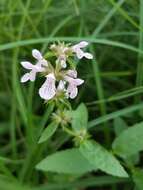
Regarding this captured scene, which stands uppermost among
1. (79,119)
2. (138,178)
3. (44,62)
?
(44,62)

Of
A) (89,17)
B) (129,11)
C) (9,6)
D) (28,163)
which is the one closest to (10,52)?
(9,6)

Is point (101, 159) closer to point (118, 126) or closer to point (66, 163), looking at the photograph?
point (66, 163)

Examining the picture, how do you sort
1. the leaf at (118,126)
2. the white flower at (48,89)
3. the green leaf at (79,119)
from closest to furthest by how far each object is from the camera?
the white flower at (48,89) → the green leaf at (79,119) → the leaf at (118,126)

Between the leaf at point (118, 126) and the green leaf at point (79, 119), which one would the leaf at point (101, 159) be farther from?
the leaf at point (118, 126)

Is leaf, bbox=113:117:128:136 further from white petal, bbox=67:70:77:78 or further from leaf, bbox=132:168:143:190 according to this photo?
white petal, bbox=67:70:77:78

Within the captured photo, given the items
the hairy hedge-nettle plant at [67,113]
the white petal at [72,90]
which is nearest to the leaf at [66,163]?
the hairy hedge-nettle plant at [67,113]

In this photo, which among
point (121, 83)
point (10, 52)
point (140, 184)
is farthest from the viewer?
point (10, 52)

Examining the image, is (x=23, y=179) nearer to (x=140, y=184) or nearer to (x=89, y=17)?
(x=140, y=184)

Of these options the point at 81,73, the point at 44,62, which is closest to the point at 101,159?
the point at 44,62
